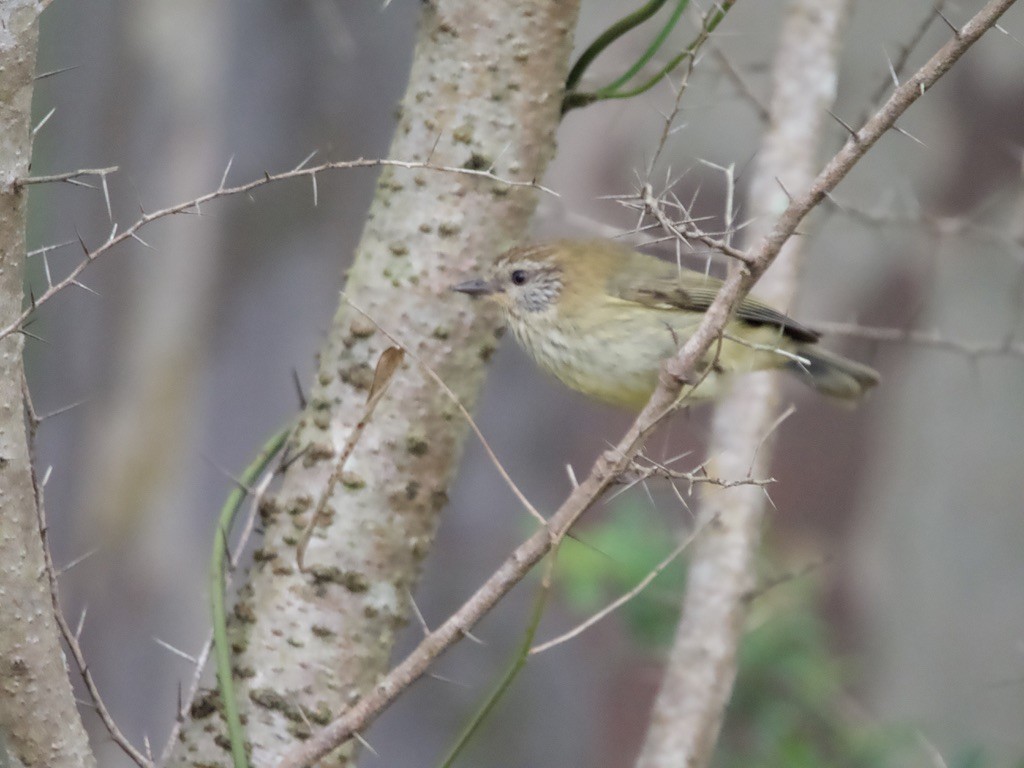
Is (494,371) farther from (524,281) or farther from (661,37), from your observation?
(661,37)

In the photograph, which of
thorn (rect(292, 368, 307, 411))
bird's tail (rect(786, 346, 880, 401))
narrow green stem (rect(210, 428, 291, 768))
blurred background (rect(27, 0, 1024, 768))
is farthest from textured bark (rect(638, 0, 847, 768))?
blurred background (rect(27, 0, 1024, 768))

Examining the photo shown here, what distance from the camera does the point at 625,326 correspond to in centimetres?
274

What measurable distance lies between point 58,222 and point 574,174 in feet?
8.57

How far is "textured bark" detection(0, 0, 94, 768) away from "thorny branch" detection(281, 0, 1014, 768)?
32cm

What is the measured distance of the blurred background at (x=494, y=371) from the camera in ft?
16.6

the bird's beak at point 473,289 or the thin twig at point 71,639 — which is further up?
the bird's beak at point 473,289

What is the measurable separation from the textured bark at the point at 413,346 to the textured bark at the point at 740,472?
603 mm

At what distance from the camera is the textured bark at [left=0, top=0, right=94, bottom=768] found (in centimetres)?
136

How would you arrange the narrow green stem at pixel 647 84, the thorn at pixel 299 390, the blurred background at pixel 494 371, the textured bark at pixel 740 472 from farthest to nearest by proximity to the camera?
the blurred background at pixel 494 371
the textured bark at pixel 740 472
the thorn at pixel 299 390
the narrow green stem at pixel 647 84

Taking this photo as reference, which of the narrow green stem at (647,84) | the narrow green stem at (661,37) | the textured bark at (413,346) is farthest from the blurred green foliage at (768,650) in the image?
the narrow green stem at (661,37)

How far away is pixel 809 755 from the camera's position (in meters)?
3.37

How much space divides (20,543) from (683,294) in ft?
5.74

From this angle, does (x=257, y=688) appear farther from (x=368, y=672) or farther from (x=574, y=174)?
(x=574, y=174)

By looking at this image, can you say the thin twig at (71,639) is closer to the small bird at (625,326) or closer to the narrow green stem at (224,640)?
the narrow green stem at (224,640)
